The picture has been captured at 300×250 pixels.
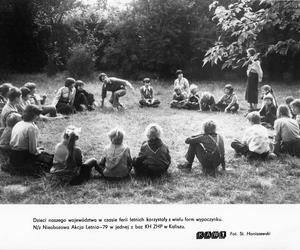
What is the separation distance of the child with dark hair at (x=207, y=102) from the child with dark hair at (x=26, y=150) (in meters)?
5.56

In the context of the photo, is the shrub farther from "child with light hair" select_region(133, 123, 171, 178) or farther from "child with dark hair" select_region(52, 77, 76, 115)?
"child with light hair" select_region(133, 123, 171, 178)

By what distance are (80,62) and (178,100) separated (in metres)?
3.95

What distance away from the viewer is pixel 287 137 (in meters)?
5.97

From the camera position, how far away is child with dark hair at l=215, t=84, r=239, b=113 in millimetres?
9711

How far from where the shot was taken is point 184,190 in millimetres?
4914

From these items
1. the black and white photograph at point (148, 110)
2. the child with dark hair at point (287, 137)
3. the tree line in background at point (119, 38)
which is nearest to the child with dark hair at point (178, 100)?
the black and white photograph at point (148, 110)

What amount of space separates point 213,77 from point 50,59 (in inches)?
217

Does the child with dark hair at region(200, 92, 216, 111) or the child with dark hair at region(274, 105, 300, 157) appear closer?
the child with dark hair at region(274, 105, 300, 157)

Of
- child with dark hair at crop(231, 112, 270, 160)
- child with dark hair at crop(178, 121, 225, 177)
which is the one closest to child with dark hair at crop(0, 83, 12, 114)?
child with dark hair at crop(178, 121, 225, 177)

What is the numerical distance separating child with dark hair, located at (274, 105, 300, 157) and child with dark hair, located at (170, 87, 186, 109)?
14.1 ft

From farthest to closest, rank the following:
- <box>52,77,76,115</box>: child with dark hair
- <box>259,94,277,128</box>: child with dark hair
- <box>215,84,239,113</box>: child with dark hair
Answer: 1. <box>215,84,239,113</box>: child with dark hair
2. <box>52,77,76,115</box>: child with dark hair
3. <box>259,94,277,128</box>: child with dark hair
